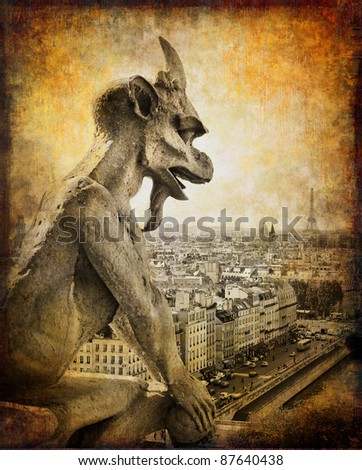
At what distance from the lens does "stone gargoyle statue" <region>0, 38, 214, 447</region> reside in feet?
12.2

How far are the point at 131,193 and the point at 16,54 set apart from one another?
7.56ft

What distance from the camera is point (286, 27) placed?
Answer: 221 inches

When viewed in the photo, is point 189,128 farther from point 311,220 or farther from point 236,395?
point 236,395

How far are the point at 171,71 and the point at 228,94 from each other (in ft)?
4.77

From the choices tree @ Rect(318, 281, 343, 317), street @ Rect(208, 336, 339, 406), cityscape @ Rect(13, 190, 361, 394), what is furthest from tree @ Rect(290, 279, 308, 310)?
street @ Rect(208, 336, 339, 406)

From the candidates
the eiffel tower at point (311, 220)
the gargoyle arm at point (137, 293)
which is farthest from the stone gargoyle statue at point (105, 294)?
the eiffel tower at point (311, 220)

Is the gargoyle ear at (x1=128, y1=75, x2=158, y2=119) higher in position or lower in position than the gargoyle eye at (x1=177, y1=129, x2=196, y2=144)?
higher

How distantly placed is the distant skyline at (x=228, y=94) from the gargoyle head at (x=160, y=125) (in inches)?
49.8

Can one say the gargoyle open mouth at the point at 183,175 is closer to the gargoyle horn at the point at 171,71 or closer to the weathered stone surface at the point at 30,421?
the gargoyle horn at the point at 171,71

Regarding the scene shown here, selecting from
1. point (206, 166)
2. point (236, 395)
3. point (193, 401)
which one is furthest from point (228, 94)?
point (193, 401)

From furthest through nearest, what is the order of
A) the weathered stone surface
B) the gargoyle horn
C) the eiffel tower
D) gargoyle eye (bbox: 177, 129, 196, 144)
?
the eiffel tower, gargoyle eye (bbox: 177, 129, 196, 144), the gargoyle horn, the weathered stone surface

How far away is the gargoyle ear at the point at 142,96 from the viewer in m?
4.05

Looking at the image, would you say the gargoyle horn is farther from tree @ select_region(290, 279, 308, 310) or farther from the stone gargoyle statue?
tree @ select_region(290, 279, 308, 310)

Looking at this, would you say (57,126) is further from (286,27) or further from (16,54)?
(286,27)
